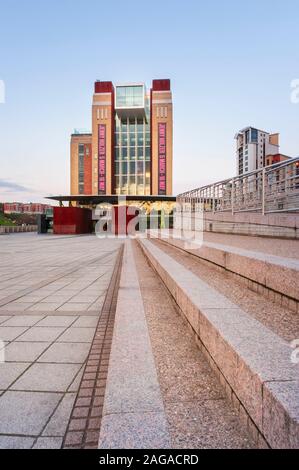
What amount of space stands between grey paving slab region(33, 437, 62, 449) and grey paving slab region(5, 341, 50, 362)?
3.79 ft

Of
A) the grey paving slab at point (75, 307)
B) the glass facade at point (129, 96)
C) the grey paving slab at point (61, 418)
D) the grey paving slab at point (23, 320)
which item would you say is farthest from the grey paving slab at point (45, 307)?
the glass facade at point (129, 96)

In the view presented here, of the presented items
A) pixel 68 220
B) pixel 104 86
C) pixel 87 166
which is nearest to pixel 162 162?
pixel 104 86

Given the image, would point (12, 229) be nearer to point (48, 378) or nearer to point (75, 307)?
point (75, 307)

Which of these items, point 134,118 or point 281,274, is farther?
point 134,118

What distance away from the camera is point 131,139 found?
209 ft

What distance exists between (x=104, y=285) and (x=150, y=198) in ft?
133

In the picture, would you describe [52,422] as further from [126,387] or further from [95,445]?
[126,387]

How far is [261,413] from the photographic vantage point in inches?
50.9

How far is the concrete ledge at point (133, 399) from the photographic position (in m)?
1.37

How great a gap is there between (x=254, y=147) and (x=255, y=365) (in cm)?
17849

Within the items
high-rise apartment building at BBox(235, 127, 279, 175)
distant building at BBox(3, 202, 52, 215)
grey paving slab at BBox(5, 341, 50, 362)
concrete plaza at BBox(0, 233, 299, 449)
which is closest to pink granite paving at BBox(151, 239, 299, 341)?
concrete plaza at BBox(0, 233, 299, 449)

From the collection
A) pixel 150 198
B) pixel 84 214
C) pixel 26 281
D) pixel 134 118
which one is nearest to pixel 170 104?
pixel 134 118

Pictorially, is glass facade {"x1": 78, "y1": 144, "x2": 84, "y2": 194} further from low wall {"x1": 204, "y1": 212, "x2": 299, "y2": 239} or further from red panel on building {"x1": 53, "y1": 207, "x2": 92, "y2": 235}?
low wall {"x1": 204, "y1": 212, "x2": 299, "y2": 239}
